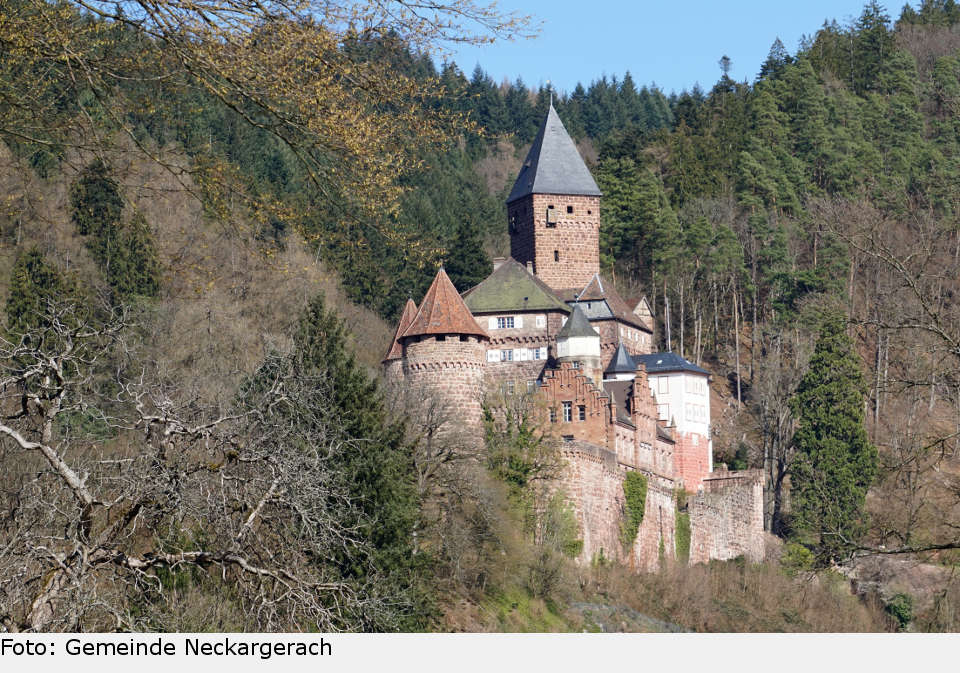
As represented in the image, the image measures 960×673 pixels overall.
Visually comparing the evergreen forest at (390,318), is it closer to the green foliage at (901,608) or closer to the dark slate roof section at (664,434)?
the green foliage at (901,608)

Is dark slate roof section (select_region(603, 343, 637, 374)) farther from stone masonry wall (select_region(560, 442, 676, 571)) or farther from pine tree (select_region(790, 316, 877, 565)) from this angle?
stone masonry wall (select_region(560, 442, 676, 571))

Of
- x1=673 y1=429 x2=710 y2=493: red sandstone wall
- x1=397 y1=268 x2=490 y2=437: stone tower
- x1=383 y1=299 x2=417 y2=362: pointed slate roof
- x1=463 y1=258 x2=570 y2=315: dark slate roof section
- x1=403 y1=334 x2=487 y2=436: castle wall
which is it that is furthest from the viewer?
x1=463 y1=258 x2=570 y2=315: dark slate roof section

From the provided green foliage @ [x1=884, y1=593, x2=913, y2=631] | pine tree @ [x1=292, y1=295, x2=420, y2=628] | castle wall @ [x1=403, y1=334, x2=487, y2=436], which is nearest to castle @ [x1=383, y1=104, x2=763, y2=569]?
castle wall @ [x1=403, y1=334, x2=487, y2=436]

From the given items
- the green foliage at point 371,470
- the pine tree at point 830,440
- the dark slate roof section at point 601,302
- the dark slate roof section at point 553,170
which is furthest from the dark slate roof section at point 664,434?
the green foliage at point 371,470

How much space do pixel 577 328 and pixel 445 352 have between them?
871cm

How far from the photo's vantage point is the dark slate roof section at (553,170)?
63.0 m

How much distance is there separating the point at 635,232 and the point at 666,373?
43.9 ft

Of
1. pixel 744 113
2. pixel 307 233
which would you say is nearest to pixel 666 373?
pixel 744 113

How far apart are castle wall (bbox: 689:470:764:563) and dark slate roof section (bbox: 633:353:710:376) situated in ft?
15.9

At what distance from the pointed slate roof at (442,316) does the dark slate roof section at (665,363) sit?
10766 millimetres

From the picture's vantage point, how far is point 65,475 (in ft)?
40.1

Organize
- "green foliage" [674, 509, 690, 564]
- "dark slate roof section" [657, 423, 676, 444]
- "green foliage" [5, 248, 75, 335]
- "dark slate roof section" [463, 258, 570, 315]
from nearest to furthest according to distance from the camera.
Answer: "green foliage" [5, 248, 75, 335] < "green foliage" [674, 509, 690, 564] < "dark slate roof section" [657, 423, 676, 444] < "dark slate roof section" [463, 258, 570, 315]

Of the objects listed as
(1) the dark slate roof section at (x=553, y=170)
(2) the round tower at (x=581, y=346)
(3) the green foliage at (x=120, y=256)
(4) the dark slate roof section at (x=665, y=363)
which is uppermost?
(1) the dark slate roof section at (x=553, y=170)

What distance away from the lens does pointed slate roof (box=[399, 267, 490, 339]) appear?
146 ft
